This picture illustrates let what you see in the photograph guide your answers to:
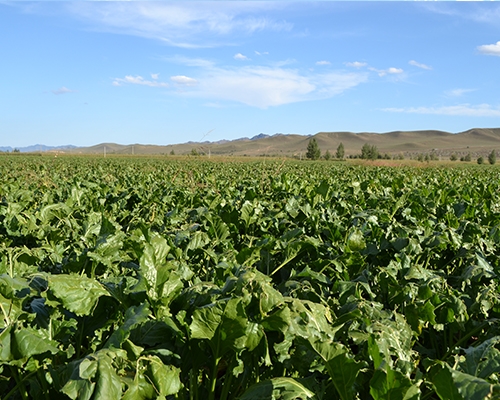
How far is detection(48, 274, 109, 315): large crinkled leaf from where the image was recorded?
207 centimetres

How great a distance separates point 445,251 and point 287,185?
436 centimetres

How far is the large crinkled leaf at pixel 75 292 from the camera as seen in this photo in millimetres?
2072

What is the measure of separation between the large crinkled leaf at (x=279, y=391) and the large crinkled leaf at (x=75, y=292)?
2.69 feet

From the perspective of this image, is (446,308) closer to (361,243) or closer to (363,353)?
(363,353)

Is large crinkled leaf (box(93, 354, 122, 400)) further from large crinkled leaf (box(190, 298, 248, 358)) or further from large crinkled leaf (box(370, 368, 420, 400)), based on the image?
large crinkled leaf (box(370, 368, 420, 400))

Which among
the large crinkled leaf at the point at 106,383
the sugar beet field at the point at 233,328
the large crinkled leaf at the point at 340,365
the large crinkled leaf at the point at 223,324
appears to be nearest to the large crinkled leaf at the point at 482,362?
the sugar beet field at the point at 233,328

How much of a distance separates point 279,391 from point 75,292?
39.0 inches

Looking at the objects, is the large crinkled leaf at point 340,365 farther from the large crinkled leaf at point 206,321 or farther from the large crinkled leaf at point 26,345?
the large crinkled leaf at point 26,345

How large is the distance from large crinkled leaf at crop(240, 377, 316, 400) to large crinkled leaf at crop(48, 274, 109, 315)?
819mm

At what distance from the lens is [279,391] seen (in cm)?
183

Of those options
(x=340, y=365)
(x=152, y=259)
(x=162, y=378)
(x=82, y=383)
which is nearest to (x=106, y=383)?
(x=82, y=383)

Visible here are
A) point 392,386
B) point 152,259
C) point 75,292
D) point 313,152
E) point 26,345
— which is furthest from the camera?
point 313,152

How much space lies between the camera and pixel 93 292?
218cm

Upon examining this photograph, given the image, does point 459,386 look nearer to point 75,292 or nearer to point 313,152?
point 75,292
